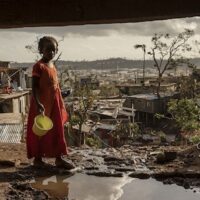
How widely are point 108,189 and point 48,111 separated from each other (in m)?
1.30

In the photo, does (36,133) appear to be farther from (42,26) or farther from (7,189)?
(42,26)

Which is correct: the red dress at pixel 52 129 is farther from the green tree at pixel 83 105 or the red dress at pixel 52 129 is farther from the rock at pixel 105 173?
the green tree at pixel 83 105

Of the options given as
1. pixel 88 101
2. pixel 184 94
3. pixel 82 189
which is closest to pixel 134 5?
pixel 82 189

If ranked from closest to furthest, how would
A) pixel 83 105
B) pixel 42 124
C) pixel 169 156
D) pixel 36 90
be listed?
pixel 42 124 < pixel 36 90 < pixel 169 156 < pixel 83 105

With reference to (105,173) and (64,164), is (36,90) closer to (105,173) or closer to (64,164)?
(64,164)

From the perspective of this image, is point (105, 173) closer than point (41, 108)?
No

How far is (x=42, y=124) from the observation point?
4.88 metres

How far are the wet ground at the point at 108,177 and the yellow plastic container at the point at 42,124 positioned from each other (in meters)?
0.54

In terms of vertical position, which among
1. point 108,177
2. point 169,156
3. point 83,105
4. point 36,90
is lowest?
point 83,105

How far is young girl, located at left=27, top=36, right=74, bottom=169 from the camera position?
5051mm

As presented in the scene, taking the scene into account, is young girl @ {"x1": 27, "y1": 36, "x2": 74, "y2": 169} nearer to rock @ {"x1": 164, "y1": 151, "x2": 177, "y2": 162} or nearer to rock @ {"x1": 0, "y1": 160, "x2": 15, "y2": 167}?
rock @ {"x1": 0, "y1": 160, "x2": 15, "y2": 167}

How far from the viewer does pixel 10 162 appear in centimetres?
547

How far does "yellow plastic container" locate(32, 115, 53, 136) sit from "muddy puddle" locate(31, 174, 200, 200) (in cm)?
57

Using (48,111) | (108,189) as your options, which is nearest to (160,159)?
(108,189)
